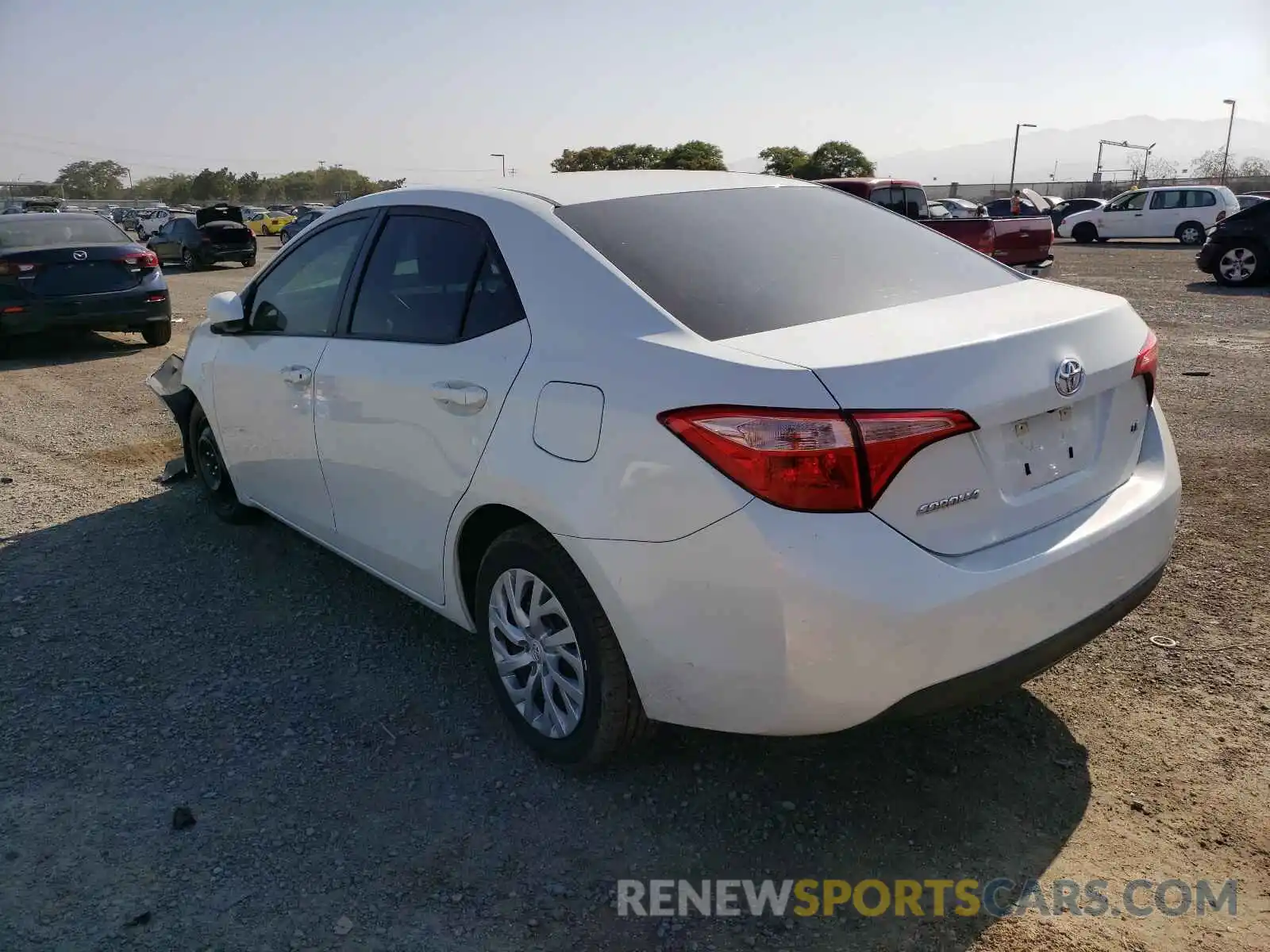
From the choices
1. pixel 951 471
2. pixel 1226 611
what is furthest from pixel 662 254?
pixel 1226 611

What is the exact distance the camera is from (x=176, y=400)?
5.47 meters

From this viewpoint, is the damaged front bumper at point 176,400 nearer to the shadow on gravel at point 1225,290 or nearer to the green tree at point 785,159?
the shadow on gravel at point 1225,290

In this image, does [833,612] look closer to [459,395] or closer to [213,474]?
[459,395]

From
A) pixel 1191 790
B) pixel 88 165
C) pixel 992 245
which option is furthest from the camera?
pixel 88 165

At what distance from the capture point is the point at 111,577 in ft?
15.1

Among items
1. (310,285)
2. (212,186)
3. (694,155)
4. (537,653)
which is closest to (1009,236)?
(310,285)

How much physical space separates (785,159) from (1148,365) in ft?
225

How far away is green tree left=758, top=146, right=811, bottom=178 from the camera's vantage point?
65.9 m

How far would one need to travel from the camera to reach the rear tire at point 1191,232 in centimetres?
2708

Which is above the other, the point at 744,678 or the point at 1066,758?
the point at 744,678

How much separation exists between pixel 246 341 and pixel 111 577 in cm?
129

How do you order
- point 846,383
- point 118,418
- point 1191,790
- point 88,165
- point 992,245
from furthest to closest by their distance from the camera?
point 88,165
point 992,245
point 118,418
point 1191,790
point 846,383

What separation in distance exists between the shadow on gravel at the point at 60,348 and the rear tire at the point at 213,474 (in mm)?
6296

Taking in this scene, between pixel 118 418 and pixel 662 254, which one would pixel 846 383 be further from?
Answer: pixel 118 418
